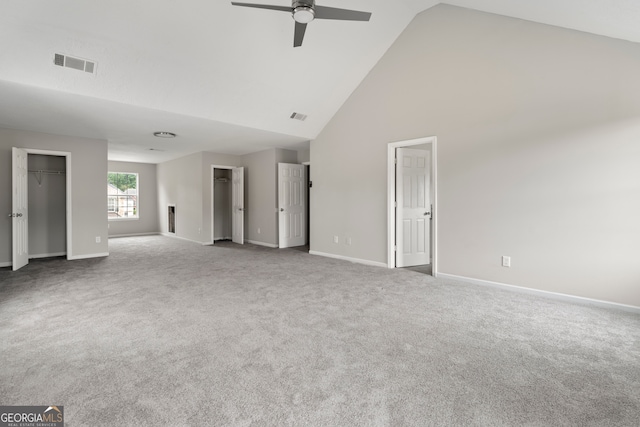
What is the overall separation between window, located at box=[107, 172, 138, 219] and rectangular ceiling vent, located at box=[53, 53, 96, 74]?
715 centimetres

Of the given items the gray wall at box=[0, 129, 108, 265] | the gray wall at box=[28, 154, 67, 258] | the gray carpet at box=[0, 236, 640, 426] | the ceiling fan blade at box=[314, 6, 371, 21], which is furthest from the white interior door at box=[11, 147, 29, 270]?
the ceiling fan blade at box=[314, 6, 371, 21]

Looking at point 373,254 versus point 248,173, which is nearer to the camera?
point 373,254

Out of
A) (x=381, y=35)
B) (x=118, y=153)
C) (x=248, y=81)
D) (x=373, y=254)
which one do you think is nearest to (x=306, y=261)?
(x=373, y=254)

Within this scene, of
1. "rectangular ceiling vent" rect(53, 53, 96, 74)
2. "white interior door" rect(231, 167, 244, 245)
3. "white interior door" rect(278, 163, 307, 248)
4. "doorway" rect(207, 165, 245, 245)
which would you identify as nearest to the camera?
"rectangular ceiling vent" rect(53, 53, 96, 74)

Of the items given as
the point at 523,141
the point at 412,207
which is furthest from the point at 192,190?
the point at 523,141

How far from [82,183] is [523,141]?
7.63m

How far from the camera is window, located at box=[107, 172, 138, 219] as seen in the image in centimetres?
955

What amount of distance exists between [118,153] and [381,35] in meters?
7.32

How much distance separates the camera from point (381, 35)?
15.4 ft

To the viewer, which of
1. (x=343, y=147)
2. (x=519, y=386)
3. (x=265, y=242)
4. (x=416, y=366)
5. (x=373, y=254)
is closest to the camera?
(x=519, y=386)

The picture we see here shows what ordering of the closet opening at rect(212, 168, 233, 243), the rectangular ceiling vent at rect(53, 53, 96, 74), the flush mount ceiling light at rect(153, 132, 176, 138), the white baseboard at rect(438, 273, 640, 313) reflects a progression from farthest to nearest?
1. the closet opening at rect(212, 168, 233, 243)
2. the flush mount ceiling light at rect(153, 132, 176, 138)
3. the rectangular ceiling vent at rect(53, 53, 96, 74)
4. the white baseboard at rect(438, 273, 640, 313)

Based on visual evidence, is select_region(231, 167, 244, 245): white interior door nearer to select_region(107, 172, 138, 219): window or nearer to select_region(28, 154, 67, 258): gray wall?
select_region(28, 154, 67, 258): gray wall

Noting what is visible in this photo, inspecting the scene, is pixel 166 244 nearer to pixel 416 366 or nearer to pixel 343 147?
pixel 343 147

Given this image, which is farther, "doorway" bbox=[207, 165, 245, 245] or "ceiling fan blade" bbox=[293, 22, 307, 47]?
"doorway" bbox=[207, 165, 245, 245]
